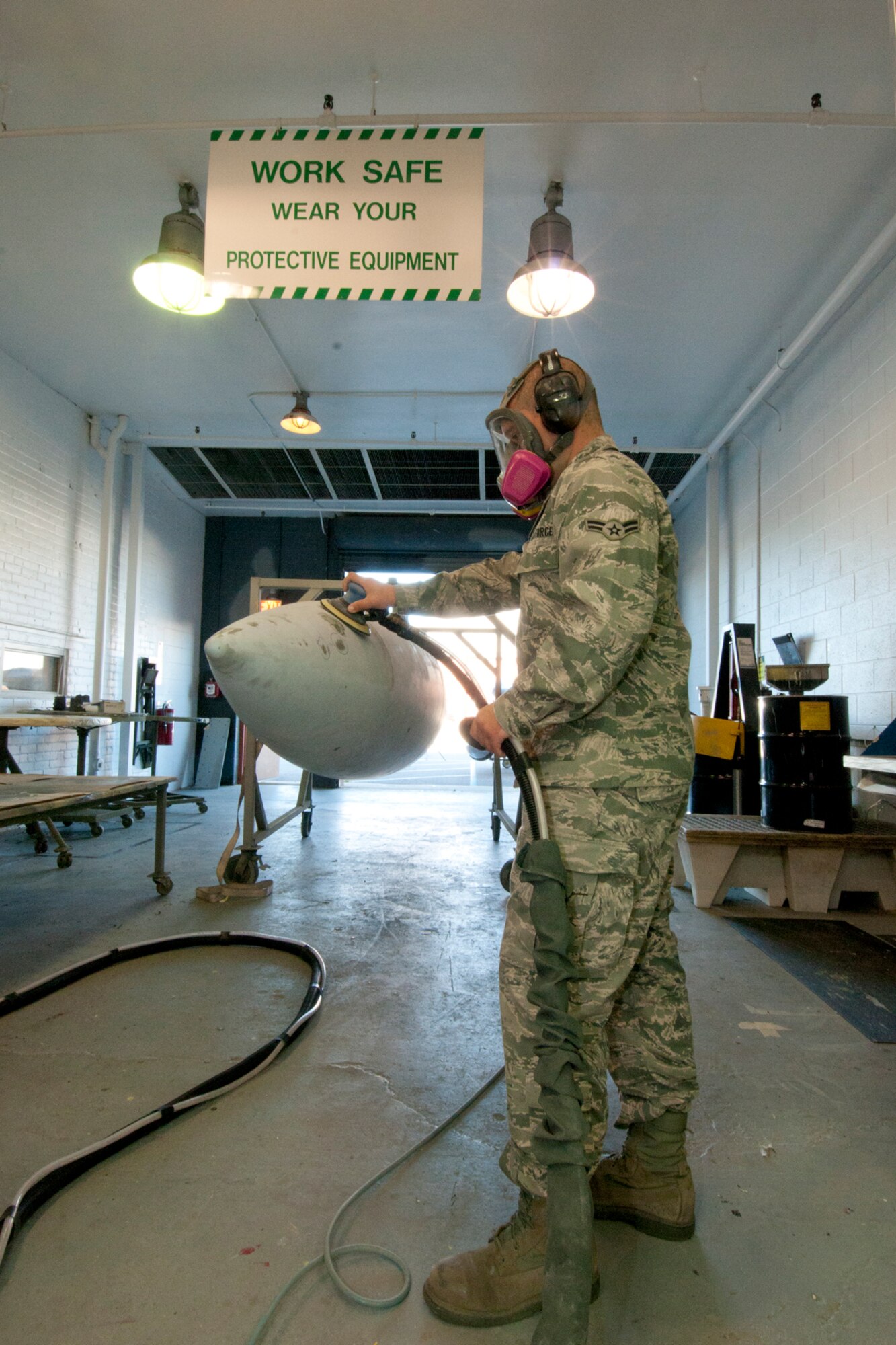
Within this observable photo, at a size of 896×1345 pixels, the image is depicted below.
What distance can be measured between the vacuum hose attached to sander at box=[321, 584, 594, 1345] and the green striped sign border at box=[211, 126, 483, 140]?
91.4 inches

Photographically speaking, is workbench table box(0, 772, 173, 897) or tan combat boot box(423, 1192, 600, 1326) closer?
tan combat boot box(423, 1192, 600, 1326)

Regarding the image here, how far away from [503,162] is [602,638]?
298 cm

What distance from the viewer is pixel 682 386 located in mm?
4984

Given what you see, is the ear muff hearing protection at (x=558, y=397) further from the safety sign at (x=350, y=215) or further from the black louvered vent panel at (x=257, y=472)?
the black louvered vent panel at (x=257, y=472)

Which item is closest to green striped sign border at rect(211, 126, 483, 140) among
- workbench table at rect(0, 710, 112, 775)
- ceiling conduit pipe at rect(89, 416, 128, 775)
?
workbench table at rect(0, 710, 112, 775)

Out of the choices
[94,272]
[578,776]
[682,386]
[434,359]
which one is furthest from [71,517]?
[578,776]

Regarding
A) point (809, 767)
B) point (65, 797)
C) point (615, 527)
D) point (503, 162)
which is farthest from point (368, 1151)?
point (503, 162)

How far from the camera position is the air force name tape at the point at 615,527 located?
3.18ft

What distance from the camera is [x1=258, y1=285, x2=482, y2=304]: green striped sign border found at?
2174mm

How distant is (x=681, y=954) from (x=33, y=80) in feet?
13.7

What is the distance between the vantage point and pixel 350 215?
7.29 feet

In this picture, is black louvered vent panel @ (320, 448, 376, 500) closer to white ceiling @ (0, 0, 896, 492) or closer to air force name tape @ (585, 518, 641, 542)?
white ceiling @ (0, 0, 896, 492)

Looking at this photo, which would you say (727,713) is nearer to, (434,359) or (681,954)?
(681,954)

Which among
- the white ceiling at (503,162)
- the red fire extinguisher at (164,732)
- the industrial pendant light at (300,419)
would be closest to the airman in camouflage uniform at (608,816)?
the white ceiling at (503,162)
